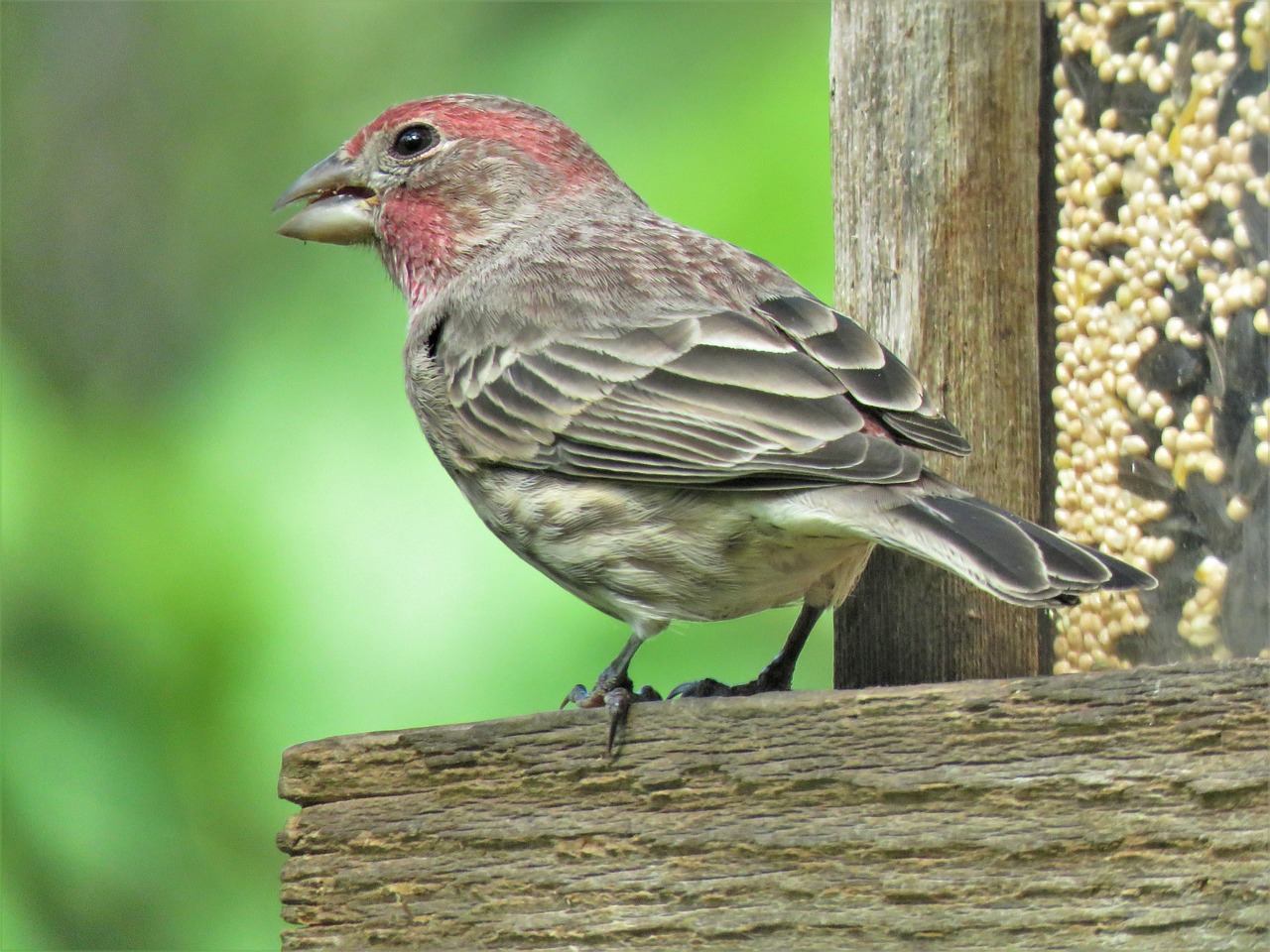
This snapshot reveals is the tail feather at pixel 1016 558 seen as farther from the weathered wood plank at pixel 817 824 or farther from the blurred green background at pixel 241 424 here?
the blurred green background at pixel 241 424

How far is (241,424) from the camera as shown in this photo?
190 inches

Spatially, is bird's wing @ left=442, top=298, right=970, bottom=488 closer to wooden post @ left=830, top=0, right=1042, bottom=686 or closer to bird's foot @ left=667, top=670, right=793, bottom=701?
wooden post @ left=830, top=0, right=1042, bottom=686

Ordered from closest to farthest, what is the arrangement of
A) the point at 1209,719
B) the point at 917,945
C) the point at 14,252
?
the point at 1209,719 < the point at 917,945 < the point at 14,252

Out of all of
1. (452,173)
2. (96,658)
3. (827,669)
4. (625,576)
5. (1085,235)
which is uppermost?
(452,173)

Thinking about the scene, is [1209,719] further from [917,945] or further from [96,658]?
[96,658]

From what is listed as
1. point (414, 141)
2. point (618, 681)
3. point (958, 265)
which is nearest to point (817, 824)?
point (618, 681)

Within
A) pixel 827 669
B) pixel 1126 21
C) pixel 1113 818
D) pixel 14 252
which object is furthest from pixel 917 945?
pixel 14 252

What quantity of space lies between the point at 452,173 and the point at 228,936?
2.26m

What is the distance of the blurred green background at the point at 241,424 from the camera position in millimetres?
4477

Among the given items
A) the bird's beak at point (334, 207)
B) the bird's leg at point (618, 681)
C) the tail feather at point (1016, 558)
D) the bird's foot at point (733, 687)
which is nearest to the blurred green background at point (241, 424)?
the bird's beak at point (334, 207)

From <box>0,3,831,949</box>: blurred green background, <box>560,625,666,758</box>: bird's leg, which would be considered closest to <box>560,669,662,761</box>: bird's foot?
<box>560,625,666,758</box>: bird's leg

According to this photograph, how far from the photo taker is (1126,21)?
325 cm

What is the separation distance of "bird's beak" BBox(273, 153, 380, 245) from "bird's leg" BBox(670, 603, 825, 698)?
171 centimetres

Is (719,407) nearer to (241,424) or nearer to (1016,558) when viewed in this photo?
(1016,558)
